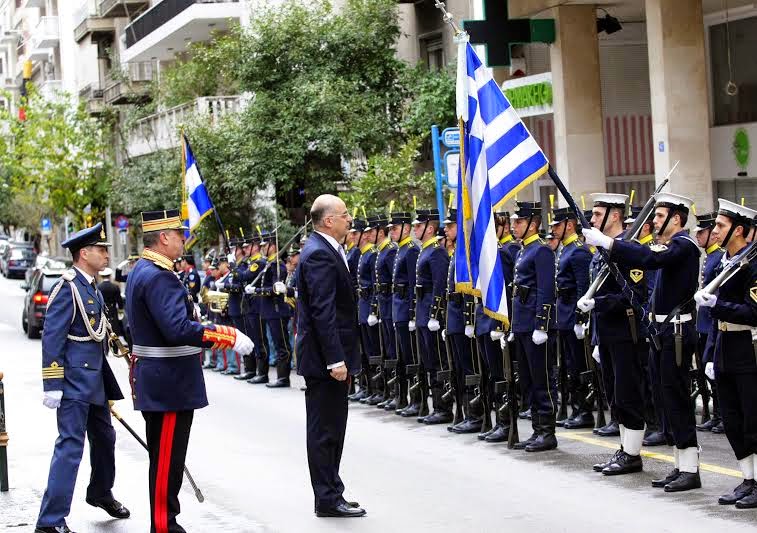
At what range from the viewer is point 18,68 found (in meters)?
95.0

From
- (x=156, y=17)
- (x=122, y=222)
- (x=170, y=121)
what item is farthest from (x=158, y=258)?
(x=122, y=222)

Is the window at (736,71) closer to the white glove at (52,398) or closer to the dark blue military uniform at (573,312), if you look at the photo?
the dark blue military uniform at (573,312)

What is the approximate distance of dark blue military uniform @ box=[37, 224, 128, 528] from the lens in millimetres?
8780

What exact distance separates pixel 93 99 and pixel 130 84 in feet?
27.7

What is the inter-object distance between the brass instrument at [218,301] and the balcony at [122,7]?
32955mm

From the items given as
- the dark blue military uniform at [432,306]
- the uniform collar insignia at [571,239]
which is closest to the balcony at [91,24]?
the dark blue military uniform at [432,306]

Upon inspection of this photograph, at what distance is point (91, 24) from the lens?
2249 inches

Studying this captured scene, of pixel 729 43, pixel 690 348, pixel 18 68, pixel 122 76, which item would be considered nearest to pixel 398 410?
pixel 690 348

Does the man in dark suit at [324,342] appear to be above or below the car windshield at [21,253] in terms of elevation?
below

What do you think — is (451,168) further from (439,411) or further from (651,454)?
(651,454)

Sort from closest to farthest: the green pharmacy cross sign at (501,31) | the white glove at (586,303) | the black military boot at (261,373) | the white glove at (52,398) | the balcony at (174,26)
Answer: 1. the white glove at (52,398)
2. the white glove at (586,303)
3. the black military boot at (261,373)
4. the green pharmacy cross sign at (501,31)
5. the balcony at (174,26)

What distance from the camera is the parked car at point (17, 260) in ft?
195

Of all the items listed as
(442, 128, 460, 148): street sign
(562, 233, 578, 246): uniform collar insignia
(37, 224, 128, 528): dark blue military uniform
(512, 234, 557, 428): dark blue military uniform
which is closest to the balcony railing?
(442, 128, 460, 148): street sign

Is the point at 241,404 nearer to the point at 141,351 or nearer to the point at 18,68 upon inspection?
the point at 141,351
